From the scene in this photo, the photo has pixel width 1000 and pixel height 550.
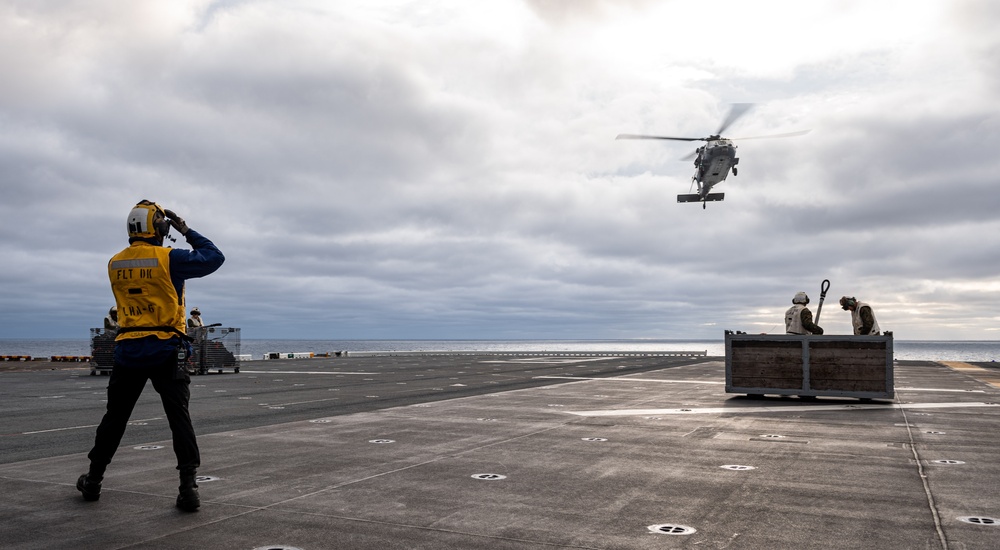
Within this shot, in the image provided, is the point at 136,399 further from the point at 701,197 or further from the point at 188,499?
the point at 701,197

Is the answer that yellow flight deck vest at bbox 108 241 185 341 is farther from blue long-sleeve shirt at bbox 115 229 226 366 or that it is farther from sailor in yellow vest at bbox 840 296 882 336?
sailor in yellow vest at bbox 840 296 882 336

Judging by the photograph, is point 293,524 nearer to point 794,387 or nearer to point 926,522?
point 926,522

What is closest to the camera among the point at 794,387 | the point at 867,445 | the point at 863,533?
the point at 863,533

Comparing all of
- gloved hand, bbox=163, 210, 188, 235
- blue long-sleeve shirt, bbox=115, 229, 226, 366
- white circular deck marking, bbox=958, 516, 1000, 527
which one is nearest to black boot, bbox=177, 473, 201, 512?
blue long-sleeve shirt, bbox=115, 229, 226, 366

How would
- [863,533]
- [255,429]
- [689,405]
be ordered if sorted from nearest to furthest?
[863,533]
[255,429]
[689,405]

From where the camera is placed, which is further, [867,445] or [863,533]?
[867,445]

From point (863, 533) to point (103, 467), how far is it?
5.97 meters

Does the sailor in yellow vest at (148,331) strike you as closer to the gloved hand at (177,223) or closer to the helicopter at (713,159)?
the gloved hand at (177,223)

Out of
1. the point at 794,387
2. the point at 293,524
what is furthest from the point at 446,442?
the point at 794,387

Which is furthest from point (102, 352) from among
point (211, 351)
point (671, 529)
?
point (671, 529)

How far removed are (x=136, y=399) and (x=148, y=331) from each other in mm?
586

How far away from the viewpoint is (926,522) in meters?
5.28

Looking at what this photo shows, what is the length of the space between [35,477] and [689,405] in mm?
11280

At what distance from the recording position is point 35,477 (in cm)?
701
